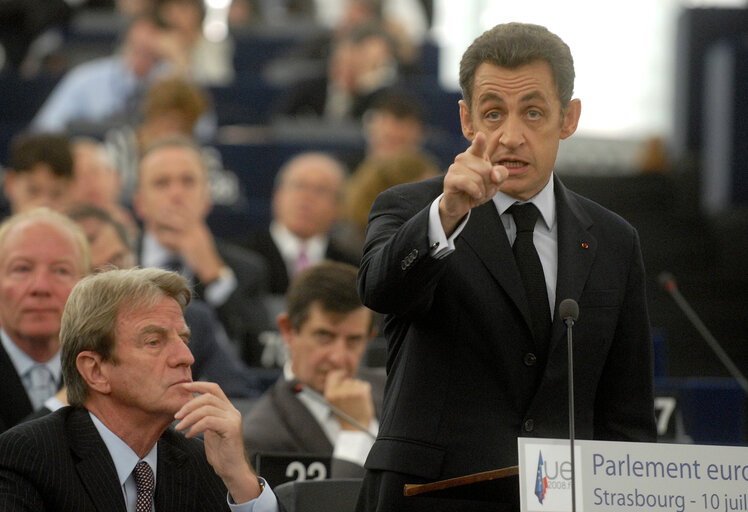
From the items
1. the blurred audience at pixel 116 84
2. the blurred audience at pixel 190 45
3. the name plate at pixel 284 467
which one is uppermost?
the blurred audience at pixel 190 45

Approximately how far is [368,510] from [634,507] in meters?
0.54

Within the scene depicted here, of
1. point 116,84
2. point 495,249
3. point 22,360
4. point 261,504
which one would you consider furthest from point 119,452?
point 116,84

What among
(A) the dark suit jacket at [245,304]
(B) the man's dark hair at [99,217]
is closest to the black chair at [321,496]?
(B) the man's dark hair at [99,217]

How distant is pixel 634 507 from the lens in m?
2.44

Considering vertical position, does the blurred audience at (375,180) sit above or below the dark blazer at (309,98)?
below

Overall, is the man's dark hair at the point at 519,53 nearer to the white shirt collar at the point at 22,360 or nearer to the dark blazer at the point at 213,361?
the white shirt collar at the point at 22,360

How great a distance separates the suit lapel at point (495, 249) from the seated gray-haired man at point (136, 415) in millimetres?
704

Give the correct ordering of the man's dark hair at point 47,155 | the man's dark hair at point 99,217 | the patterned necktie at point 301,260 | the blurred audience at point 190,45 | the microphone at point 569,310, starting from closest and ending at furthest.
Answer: the microphone at point 569,310 → the man's dark hair at point 99,217 → the man's dark hair at point 47,155 → the patterned necktie at point 301,260 → the blurred audience at point 190,45

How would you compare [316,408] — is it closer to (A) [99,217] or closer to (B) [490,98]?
(A) [99,217]

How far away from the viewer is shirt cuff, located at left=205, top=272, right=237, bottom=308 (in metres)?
6.64

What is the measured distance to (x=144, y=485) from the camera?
301 cm

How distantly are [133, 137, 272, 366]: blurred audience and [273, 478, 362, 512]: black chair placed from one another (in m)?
3.35

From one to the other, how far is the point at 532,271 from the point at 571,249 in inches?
4.0

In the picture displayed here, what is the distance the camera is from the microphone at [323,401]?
4078 millimetres
